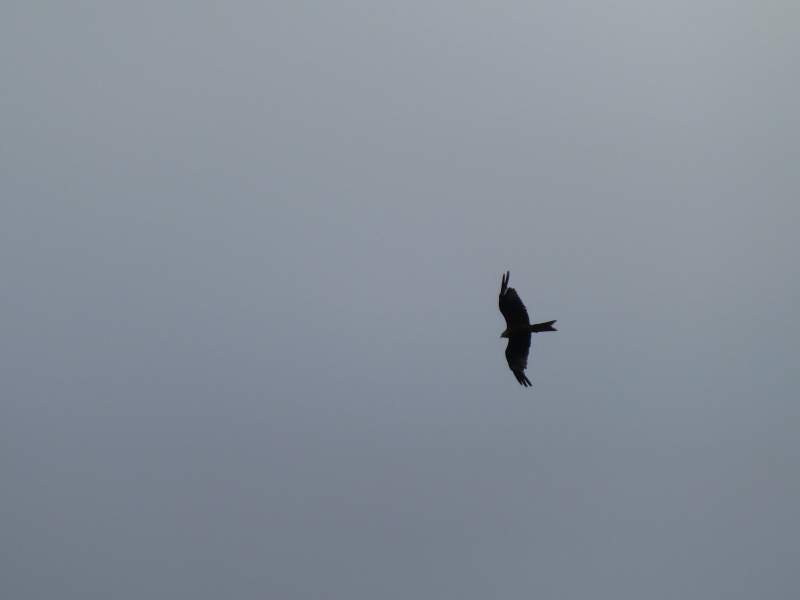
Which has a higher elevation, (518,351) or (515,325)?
(515,325)

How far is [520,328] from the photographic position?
1527 cm

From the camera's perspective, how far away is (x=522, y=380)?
15.1 metres

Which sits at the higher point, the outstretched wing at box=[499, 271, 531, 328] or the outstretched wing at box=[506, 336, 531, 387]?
the outstretched wing at box=[499, 271, 531, 328]

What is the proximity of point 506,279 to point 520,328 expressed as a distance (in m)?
0.90

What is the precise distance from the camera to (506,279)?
50.4 ft

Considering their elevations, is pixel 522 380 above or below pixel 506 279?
below

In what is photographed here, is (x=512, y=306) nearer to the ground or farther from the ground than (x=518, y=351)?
farther from the ground

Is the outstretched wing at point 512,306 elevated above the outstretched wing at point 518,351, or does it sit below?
above

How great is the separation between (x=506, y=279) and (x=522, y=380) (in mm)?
1805
